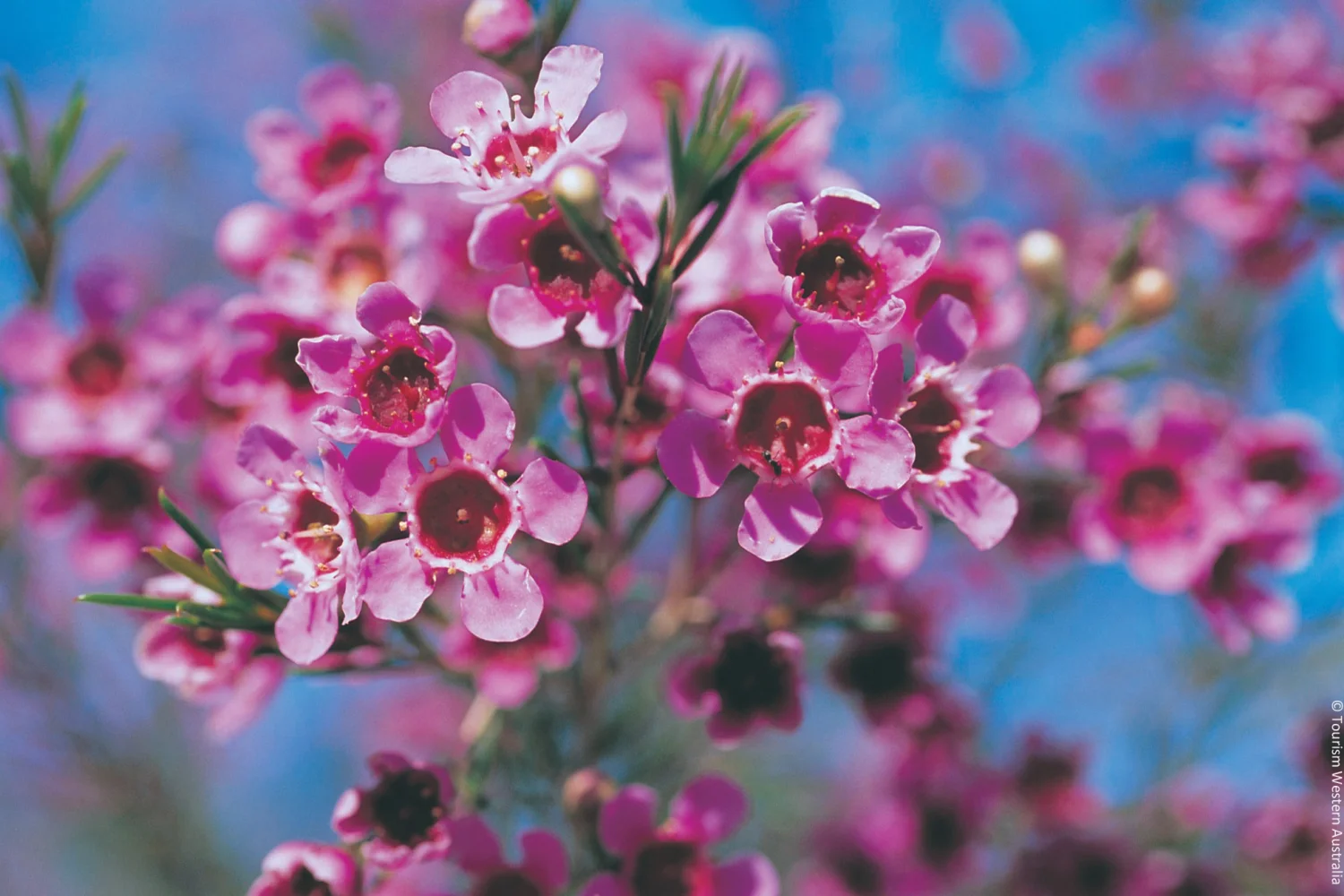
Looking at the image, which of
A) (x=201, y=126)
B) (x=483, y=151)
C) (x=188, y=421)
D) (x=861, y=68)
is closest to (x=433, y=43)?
(x=201, y=126)

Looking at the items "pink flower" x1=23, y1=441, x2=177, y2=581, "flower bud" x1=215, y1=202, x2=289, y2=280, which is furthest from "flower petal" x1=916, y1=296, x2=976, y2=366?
"pink flower" x1=23, y1=441, x2=177, y2=581

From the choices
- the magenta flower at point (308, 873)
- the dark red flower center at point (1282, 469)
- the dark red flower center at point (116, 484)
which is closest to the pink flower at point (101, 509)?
the dark red flower center at point (116, 484)

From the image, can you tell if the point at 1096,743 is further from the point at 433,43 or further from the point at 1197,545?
the point at 433,43

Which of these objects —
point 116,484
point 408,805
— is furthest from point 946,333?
point 116,484

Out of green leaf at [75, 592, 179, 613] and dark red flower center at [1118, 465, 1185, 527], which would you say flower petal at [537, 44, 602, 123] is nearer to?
Answer: green leaf at [75, 592, 179, 613]

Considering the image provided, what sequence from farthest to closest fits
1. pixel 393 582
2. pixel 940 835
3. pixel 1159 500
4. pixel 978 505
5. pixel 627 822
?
1. pixel 940 835
2. pixel 1159 500
3. pixel 627 822
4. pixel 978 505
5. pixel 393 582

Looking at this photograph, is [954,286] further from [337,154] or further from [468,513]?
[337,154]

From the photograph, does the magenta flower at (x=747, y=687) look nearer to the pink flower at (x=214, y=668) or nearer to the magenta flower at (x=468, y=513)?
the magenta flower at (x=468, y=513)
